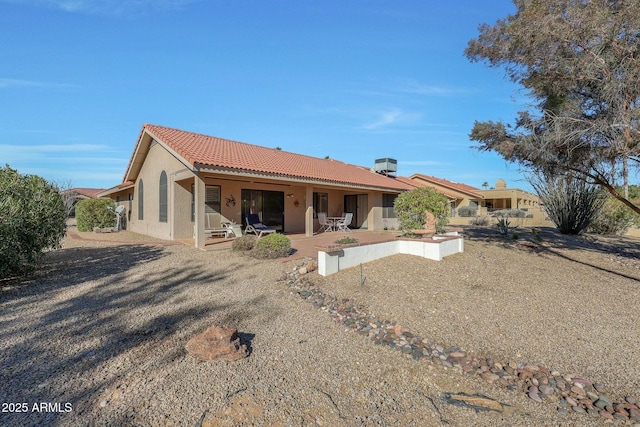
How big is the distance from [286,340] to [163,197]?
11329mm

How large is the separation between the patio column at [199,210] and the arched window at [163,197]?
3796 millimetres

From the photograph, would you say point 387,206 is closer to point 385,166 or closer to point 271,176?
point 385,166

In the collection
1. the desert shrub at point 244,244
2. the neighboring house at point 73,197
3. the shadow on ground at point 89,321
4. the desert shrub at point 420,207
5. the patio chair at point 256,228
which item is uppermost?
the neighboring house at point 73,197

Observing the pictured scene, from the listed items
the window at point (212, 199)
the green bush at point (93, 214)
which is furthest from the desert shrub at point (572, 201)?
the green bush at point (93, 214)

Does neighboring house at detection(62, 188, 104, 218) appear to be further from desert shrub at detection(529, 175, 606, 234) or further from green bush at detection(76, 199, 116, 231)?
desert shrub at detection(529, 175, 606, 234)

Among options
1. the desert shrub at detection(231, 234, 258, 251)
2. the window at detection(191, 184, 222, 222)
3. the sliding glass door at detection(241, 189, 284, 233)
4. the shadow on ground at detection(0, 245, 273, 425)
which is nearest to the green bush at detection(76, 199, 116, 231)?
the window at detection(191, 184, 222, 222)

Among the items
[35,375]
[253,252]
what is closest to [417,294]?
[253,252]

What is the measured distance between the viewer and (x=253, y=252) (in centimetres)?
891

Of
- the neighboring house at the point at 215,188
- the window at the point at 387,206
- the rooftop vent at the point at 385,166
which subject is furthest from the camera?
the rooftop vent at the point at 385,166

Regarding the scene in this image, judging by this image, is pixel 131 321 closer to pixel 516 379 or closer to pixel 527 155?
pixel 516 379

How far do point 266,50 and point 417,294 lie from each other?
36.6 feet

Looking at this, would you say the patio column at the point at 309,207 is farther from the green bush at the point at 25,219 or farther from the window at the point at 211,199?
the green bush at the point at 25,219

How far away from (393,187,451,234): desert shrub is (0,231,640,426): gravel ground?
1.71m

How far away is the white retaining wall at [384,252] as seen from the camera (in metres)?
7.03
